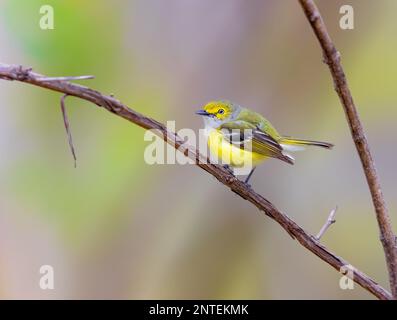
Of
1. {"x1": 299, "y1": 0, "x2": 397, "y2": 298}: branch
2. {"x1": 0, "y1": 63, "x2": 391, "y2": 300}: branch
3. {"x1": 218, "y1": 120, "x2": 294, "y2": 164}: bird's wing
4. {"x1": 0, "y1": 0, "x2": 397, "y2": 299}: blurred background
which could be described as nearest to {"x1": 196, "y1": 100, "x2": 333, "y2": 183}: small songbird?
{"x1": 218, "y1": 120, "x2": 294, "y2": 164}: bird's wing

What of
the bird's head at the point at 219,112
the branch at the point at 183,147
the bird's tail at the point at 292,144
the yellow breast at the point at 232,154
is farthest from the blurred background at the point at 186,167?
the branch at the point at 183,147

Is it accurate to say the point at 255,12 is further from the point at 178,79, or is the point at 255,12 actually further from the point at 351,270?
the point at 351,270

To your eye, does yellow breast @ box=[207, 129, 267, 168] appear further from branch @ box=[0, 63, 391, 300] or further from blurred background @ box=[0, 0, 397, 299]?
branch @ box=[0, 63, 391, 300]

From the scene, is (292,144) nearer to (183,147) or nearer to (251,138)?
(251,138)

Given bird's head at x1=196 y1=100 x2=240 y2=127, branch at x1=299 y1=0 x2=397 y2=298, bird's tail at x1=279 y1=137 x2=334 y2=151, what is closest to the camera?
branch at x1=299 y1=0 x2=397 y2=298

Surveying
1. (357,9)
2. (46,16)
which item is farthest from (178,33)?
(357,9)

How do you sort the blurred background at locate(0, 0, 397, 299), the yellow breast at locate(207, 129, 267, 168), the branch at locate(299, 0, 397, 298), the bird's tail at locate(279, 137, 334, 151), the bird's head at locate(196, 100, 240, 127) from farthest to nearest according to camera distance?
the blurred background at locate(0, 0, 397, 299) < the bird's head at locate(196, 100, 240, 127) < the bird's tail at locate(279, 137, 334, 151) < the yellow breast at locate(207, 129, 267, 168) < the branch at locate(299, 0, 397, 298)
